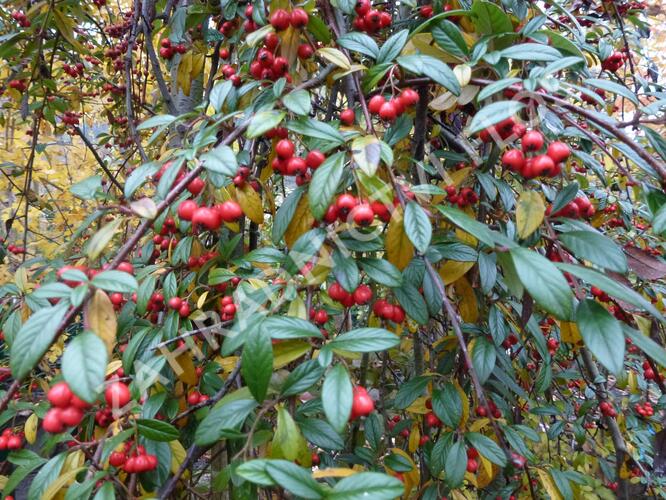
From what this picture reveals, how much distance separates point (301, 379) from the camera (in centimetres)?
90

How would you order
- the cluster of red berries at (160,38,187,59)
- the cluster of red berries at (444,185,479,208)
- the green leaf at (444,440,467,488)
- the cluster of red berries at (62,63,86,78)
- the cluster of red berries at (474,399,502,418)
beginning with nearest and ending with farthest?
the green leaf at (444,440,467,488)
the cluster of red berries at (444,185,479,208)
the cluster of red berries at (474,399,502,418)
the cluster of red berries at (160,38,187,59)
the cluster of red berries at (62,63,86,78)

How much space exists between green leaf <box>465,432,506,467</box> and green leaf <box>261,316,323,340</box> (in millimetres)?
656

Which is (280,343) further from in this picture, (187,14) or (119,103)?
(119,103)

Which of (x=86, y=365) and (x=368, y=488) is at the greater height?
(x=86, y=365)

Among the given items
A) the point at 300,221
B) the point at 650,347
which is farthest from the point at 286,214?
the point at 650,347

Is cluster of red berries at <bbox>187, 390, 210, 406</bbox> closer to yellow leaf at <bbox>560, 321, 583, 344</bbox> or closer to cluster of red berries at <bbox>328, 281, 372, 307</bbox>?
cluster of red berries at <bbox>328, 281, 372, 307</bbox>

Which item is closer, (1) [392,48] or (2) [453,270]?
(1) [392,48]

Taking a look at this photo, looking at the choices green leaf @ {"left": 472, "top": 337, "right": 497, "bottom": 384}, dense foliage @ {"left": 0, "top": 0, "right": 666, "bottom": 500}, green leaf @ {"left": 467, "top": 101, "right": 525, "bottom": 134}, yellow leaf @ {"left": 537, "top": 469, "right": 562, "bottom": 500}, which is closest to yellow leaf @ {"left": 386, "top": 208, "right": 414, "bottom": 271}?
dense foliage @ {"left": 0, "top": 0, "right": 666, "bottom": 500}

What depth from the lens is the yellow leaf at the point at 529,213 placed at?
87cm

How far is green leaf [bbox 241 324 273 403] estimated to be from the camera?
0.80 meters

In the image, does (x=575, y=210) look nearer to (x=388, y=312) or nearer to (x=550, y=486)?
(x=388, y=312)

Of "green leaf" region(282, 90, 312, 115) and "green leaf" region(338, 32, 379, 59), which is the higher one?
"green leaf" region(338, 32, 379, 59)

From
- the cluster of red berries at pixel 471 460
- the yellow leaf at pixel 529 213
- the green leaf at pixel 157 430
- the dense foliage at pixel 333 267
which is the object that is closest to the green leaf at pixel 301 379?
the dense foliage at pixel 333 267

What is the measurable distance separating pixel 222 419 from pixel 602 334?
691mm
